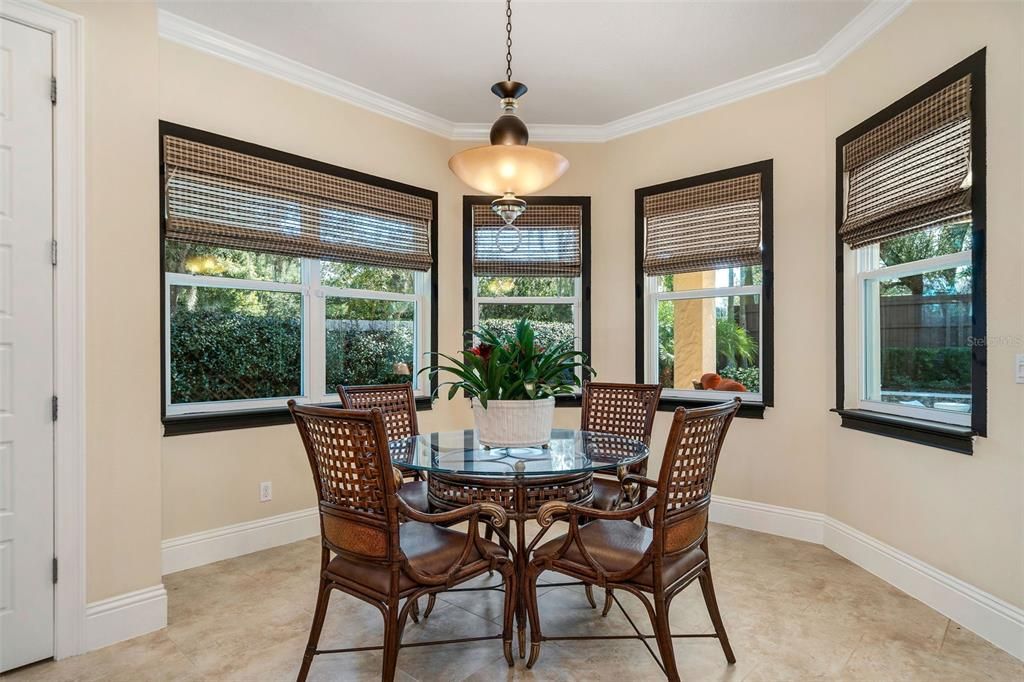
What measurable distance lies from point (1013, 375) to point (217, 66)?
4073 millimetres

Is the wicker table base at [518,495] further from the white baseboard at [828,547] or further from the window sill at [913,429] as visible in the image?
the window sill at [913,429]

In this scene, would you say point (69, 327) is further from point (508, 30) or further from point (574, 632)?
point (508, 30)

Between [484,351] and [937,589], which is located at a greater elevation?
[484,351]

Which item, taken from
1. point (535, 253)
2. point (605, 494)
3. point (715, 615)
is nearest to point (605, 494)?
point (605, 494)

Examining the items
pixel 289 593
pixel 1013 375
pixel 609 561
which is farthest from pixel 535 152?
pixel 289 593

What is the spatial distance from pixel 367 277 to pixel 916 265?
10.6 ft

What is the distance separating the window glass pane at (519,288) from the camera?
15.1ft

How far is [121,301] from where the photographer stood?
2.38 metres

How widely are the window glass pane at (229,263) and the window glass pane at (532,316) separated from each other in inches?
57.9

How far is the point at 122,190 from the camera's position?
2381 millimetres

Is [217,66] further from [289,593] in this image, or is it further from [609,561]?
[609,561]

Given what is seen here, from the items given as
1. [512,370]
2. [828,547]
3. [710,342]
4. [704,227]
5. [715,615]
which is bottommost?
[828,547]

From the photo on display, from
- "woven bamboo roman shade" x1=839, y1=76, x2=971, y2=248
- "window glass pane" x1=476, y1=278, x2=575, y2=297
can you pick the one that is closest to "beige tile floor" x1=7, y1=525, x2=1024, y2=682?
"woven bamboo roman shade" x1=839, y1=76, x2=971, y2=248

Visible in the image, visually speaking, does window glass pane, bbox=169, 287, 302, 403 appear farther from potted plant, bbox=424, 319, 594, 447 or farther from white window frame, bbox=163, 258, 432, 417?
potted plant, bbox=424, 319, 594, 447
